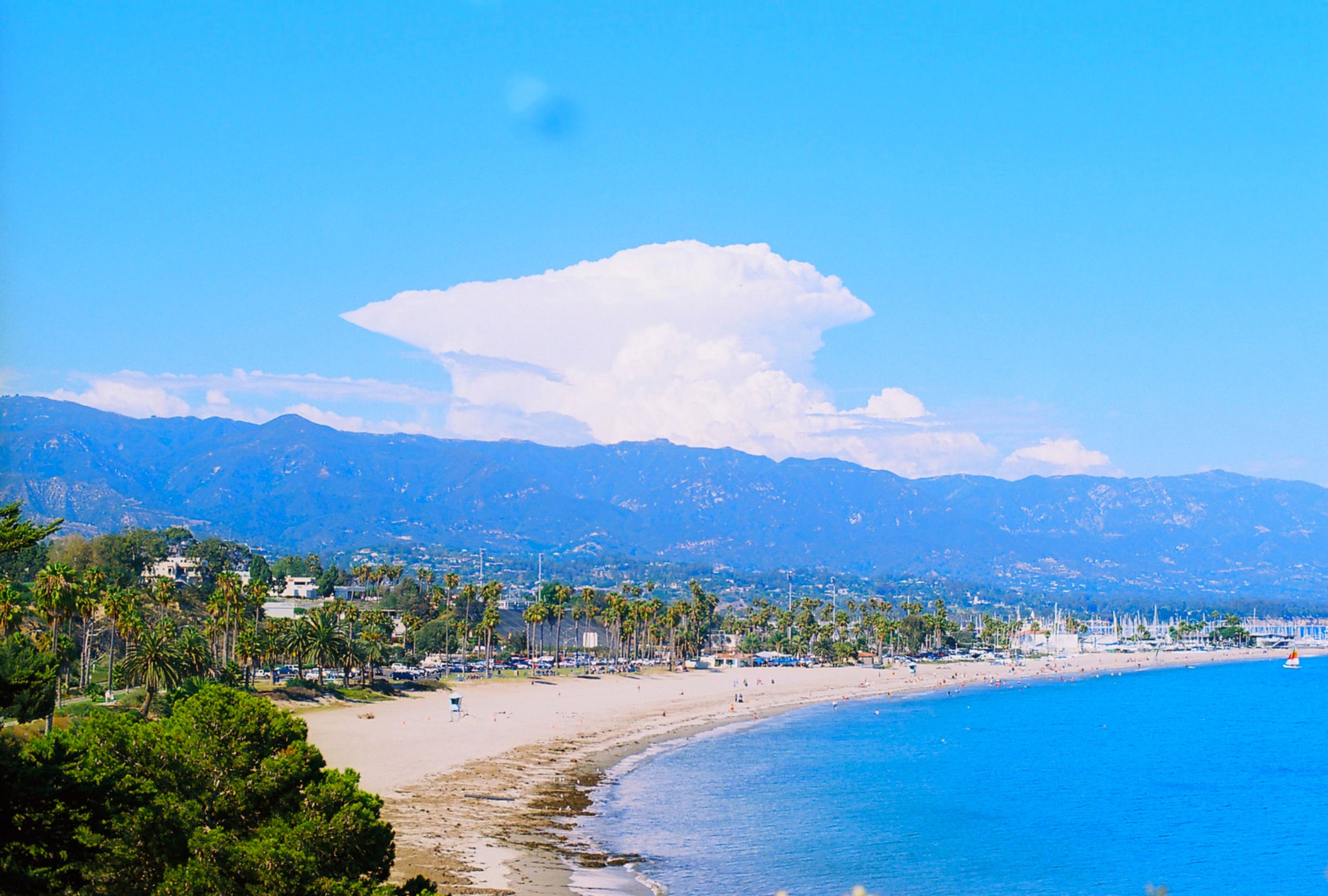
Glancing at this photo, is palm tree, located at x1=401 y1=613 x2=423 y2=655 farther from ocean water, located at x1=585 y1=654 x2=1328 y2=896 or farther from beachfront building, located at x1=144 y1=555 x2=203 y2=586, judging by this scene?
ocean water, located at x1=585 y1=654 x2=1328 y2=896

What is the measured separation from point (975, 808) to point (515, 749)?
27885mm

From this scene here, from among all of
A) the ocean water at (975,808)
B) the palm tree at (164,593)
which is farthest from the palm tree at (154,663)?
the ocean water at (975,808)

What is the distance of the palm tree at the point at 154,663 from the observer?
5697cm

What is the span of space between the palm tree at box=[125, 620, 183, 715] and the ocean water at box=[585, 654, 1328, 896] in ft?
79.5

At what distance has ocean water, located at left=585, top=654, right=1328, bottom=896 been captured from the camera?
149ft

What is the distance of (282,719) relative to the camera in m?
26.0

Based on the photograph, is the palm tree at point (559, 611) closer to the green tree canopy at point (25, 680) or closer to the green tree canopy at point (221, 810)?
the green tree canopy at point (25, 680)

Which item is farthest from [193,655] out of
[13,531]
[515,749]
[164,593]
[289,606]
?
[289,606]

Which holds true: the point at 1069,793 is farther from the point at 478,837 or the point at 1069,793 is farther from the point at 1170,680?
the point at 1170,680

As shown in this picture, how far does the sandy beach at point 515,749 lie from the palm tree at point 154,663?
28.7 feet

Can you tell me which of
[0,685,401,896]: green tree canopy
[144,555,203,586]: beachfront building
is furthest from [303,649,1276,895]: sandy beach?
[144,555,203,586]: beachfront building

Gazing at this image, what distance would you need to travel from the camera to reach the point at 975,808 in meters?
61.5

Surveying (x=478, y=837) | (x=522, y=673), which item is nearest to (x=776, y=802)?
(x=478, y=837)

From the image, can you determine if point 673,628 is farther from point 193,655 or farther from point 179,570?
point 193,655
